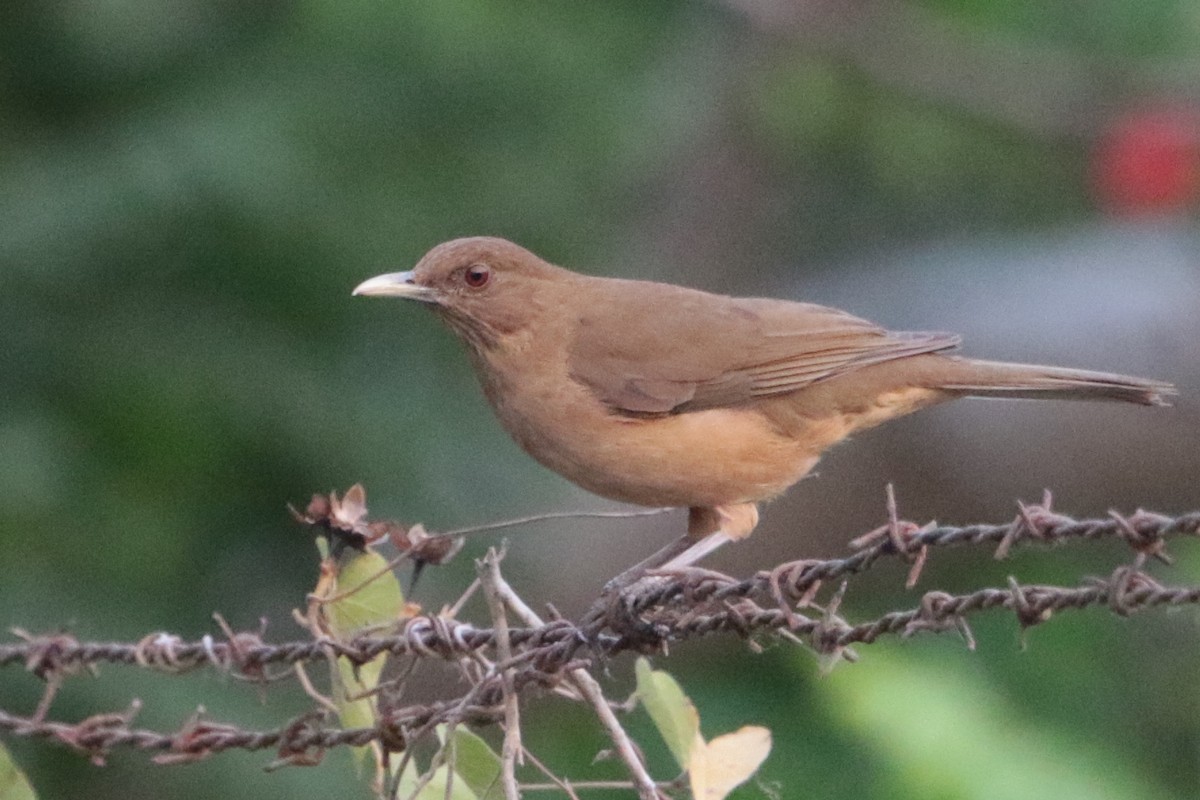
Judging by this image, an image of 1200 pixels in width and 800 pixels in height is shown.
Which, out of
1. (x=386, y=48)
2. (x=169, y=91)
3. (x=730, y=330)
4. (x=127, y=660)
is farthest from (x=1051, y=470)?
(x=127, y=660)

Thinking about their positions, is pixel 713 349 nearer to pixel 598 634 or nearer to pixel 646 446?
pixel 646 446

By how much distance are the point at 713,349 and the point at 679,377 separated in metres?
0.15

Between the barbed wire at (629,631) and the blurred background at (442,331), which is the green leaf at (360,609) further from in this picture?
the blurred background at (442,331)

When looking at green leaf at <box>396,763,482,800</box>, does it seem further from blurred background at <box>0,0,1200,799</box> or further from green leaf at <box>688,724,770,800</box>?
blurred background at <box>0,0,1200,799</box>

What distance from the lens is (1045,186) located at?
11.2 meters

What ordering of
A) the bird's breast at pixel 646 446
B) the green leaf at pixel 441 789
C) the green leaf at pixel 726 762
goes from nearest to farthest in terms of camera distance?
the green leaf at pixel 726 762
the green leaf at pixel 441 789
the bird's breast at pixel 646 446

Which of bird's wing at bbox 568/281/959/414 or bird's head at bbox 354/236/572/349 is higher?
bird's head at bbox 354/236/572/349

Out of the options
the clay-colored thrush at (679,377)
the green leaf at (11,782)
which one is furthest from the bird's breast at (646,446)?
the green leaf at (11,782)

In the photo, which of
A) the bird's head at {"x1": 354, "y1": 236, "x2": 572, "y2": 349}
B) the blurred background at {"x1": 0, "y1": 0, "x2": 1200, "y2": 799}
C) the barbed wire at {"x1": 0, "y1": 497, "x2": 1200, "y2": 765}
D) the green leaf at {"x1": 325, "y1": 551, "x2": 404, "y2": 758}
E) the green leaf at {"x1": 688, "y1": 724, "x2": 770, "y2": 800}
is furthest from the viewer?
the blurred background at {"x1": 0, "y1": 0, "x2": 1200, "y2": 799}

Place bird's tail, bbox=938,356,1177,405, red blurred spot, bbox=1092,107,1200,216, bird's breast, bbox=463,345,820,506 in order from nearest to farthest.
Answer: bird's tail, bbox=938,356,1177,405, bird's breast, bbox=463,345,820,506, red blurred spot, bbox=1092,107,1200,216

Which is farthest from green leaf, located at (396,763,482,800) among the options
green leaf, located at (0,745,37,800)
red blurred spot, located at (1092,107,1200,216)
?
red blurred spot, located at (1092,107,1200,216)

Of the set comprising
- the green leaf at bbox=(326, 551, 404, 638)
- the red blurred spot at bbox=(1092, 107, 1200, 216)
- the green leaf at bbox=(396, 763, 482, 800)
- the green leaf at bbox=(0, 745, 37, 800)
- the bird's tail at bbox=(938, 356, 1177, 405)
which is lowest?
the green leaf at bbox=(396, 763, 482, 800)

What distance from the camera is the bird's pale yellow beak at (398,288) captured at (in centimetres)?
483

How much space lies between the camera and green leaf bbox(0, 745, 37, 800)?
368cm
